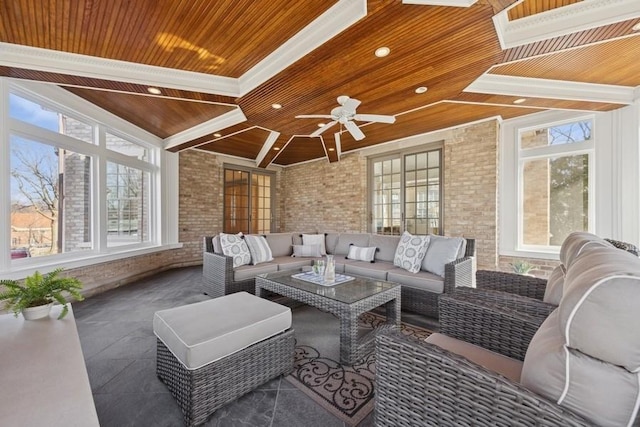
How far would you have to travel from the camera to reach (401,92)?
3291 mm

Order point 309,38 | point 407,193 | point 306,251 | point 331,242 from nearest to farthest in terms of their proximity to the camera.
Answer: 1. point 309,38
2. point 306,251
3. point 331,242
4. point 407,193

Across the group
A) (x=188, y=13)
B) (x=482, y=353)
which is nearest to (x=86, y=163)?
(x=188, y=13)

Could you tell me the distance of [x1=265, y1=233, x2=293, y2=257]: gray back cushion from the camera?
4.50m

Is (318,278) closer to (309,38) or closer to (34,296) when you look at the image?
(34,296)

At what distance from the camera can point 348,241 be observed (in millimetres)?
4574

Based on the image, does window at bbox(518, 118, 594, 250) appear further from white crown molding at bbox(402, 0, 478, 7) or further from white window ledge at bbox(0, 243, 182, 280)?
white window ledge at bbox(0, 243, 182, 280)

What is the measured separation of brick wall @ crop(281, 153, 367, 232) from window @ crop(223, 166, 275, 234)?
571mm

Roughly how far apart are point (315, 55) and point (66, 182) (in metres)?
3.96

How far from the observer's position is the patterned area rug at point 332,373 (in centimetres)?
163

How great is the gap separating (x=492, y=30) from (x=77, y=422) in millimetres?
3333

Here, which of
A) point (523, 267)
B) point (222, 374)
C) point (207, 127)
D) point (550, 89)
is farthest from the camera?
point (207, 127)

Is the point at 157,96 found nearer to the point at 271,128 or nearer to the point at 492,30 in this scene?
the point at 271,128

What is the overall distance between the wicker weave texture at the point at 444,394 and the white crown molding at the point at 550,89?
3.33 m

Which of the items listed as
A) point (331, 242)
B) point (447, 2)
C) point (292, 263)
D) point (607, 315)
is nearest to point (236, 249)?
point (292, 263)
